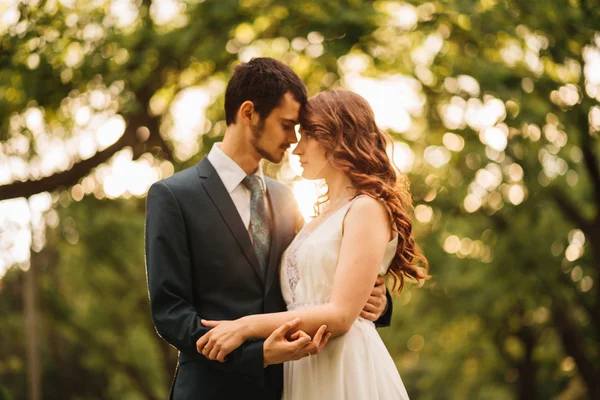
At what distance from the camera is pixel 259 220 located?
13.5 ft

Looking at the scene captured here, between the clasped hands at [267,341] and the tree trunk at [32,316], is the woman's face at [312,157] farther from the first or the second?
the tree trunk at [32,316]

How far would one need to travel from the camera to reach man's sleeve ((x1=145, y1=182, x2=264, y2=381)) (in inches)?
140

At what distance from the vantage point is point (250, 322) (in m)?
3.59

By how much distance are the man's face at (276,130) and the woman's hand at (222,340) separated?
1.04 m

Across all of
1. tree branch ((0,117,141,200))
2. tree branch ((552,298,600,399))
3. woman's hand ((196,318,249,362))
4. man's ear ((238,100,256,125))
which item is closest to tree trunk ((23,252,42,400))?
tree branch ((0,117,141,200))

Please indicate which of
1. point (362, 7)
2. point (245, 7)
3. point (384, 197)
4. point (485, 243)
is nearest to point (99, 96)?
point (245, 7)

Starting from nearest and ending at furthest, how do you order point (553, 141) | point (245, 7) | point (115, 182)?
point (245, 7) → point (553, 141) → point (115, 182)

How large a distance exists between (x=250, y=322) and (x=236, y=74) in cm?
142

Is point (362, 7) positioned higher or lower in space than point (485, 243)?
higher

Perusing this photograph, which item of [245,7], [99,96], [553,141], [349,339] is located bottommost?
[553,141]

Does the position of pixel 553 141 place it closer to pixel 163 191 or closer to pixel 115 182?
pixel 163 191

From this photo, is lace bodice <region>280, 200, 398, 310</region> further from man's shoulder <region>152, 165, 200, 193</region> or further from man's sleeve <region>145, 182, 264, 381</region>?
man's shoulder <region>152, 165, 200, 193</region>

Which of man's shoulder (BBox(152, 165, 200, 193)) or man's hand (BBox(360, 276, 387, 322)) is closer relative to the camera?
man's shoulder (BBox(152, 165, 200, 193))

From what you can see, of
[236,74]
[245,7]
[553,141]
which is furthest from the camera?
[553,141]
